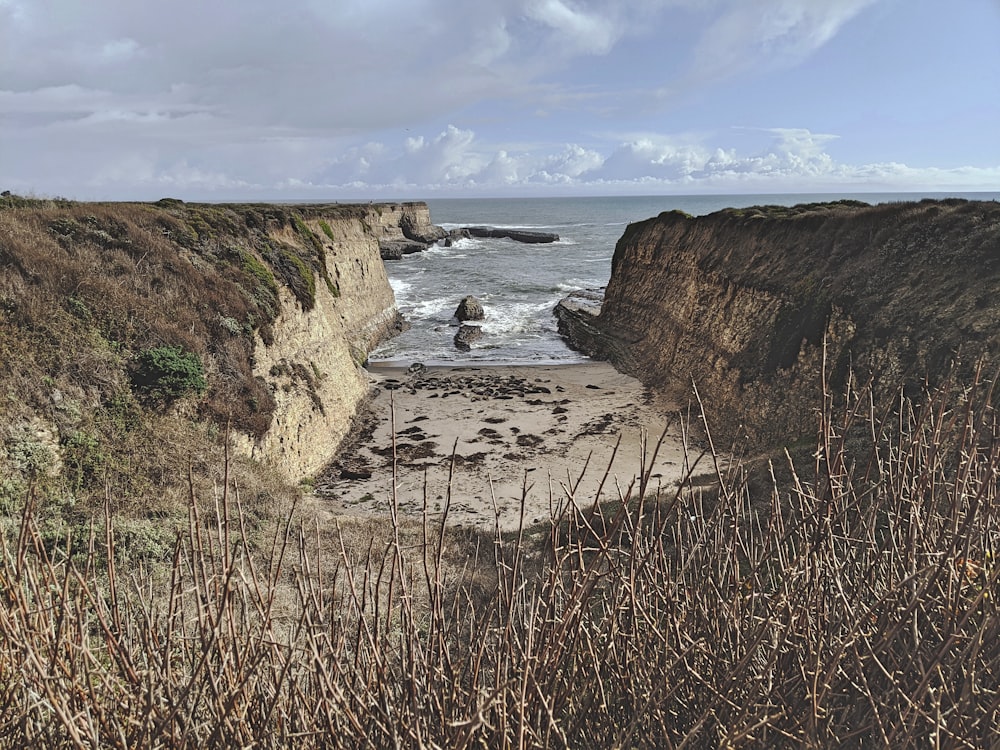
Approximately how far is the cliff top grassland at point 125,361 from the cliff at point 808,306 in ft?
43.7

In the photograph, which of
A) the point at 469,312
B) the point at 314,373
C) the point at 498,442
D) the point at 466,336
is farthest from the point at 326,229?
the point at 498,442

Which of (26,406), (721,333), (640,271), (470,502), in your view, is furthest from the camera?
(640,271)

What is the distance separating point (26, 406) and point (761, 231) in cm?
2541

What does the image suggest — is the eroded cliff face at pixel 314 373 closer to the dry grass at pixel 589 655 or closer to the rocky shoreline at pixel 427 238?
the dry grass at pixel 589 655

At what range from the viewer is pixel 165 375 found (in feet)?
43.5

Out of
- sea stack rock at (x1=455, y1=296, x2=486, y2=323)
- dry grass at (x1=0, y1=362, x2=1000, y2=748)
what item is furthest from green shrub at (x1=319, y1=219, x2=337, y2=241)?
dry grass at (x1=0, y1=362, x2=1000, y2=748)

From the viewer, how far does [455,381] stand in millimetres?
27047

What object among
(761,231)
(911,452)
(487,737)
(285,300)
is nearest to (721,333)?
(761,231)

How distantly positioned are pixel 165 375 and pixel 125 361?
0.89 m

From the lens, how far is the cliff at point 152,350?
10.9 metres

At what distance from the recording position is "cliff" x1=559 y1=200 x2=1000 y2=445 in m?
15.7

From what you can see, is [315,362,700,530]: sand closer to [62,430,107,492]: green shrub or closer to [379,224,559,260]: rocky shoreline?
[62,430,107,492]: green shrub

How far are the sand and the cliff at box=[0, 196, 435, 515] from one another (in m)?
1.73

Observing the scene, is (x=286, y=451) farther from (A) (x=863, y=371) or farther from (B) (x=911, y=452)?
(A) (x=863, y=371)
